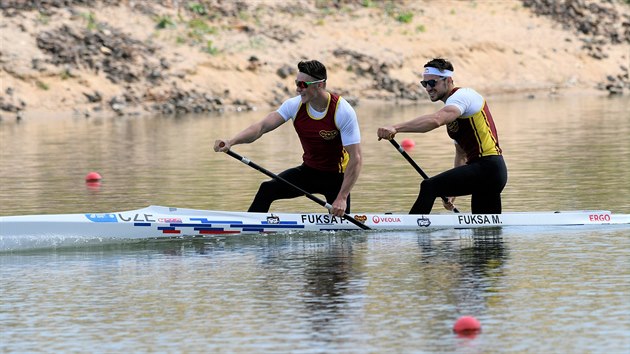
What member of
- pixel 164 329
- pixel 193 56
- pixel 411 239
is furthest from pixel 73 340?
pixel 193 56

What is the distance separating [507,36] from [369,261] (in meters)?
48.5

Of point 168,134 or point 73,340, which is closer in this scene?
point 73,340

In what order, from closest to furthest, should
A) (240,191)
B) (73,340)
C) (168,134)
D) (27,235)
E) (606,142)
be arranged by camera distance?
(73,340), (27,235), (240,191), (606,142), (168,134)

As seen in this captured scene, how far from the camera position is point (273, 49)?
5591 centimetres

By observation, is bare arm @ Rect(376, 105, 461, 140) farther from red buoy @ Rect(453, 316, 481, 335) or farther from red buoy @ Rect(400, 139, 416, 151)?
red buoy @ Rect(400, 139, 416, 151)

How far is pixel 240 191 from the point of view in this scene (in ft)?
77.5

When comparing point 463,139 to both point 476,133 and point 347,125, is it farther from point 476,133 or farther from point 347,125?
point 347,125

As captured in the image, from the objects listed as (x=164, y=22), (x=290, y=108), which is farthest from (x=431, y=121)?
(x=164, y=22)

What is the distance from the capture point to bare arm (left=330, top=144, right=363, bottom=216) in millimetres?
16297

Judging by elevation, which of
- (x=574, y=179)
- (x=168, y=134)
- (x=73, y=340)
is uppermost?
(x=168, y=134)

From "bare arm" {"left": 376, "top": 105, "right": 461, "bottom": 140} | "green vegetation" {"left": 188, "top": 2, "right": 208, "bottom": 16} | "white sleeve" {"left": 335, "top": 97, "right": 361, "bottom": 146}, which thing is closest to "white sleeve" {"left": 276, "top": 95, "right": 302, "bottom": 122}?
"white sleeve" {"left": 335, "top": 97, "right": 361, "bottom": 146}

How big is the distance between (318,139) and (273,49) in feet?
130

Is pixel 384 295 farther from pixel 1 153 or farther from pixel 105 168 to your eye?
pixel 1 153

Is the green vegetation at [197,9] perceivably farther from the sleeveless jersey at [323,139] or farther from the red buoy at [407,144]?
the sleeveless jersey at [323,139]
